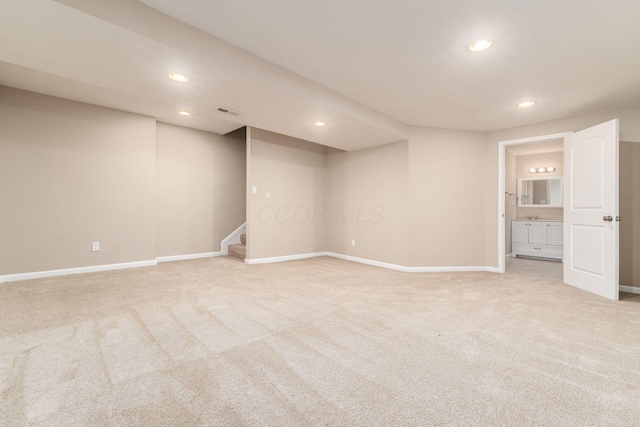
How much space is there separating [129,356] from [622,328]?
151 inches

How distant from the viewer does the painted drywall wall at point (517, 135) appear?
348cm

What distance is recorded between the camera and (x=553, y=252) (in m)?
5.69

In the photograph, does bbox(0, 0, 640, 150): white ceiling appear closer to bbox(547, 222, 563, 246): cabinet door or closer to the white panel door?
the white panel door

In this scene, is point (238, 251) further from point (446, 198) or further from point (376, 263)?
point (446, 198)

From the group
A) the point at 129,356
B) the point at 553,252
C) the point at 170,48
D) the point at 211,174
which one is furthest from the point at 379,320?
the point at 553,252

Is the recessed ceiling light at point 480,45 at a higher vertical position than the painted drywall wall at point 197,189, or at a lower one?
higher

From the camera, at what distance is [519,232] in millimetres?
6199

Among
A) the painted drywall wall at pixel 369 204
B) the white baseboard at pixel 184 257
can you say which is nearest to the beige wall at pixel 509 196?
the painted drywall wall at pixel 369 204

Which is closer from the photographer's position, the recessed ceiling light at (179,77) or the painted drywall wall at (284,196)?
the recessed ceiling light at (179,77)

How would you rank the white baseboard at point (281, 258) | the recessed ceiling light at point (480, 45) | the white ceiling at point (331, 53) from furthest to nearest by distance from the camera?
the white baseboard at point (281, 258), the recessed ceiling light at point (480, 45), the white ceiling at point (331, 53)

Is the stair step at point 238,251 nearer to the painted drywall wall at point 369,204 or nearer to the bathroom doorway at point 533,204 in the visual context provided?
the painted drywall wall at point 369,204

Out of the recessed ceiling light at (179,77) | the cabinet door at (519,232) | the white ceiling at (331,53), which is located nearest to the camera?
the white ceiling at (331,53)

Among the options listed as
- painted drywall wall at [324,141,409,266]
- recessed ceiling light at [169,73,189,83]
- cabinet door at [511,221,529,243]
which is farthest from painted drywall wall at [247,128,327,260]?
cabinet door at [511,221,529,243]

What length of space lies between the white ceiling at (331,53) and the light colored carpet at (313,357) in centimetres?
217
